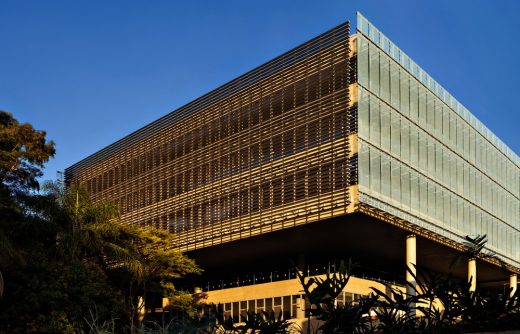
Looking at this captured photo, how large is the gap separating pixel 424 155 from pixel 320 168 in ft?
33.6

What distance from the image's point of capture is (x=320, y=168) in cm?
4134

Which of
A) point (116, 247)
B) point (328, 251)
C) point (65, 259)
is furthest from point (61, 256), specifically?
point (328, 251)

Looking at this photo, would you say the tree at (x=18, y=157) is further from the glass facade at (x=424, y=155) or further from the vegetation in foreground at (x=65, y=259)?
the glass facade at (x=424, y=155)

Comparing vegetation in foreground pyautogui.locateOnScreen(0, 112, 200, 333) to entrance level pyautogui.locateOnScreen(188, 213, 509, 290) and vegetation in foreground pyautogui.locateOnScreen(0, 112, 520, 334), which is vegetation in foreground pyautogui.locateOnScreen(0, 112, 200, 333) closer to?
→ vegetation in foreground pyautogui.locateOnScreen(0, 112, 520, 334)

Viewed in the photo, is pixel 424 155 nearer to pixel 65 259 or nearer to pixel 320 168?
pixel 320 168

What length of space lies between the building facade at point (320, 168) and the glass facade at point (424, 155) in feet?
0.45

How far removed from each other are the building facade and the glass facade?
14 centimetres

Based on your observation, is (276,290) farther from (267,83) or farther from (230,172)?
(267,83)

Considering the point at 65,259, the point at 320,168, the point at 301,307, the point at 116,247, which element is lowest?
the point at 301,307

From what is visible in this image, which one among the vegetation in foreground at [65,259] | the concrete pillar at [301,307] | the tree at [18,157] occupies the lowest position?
the concrete pillar at [301,307]

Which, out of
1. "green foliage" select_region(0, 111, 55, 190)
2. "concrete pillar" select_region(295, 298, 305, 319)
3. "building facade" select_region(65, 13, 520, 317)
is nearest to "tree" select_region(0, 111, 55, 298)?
"green foliage" select_region(0, 111, 55, 190)

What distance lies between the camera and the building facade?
40875mm

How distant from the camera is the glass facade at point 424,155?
41.3 metres

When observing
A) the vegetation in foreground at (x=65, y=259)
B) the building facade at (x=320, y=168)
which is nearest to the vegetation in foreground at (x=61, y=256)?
the vegetation in foreground at (x=65, y=259)
